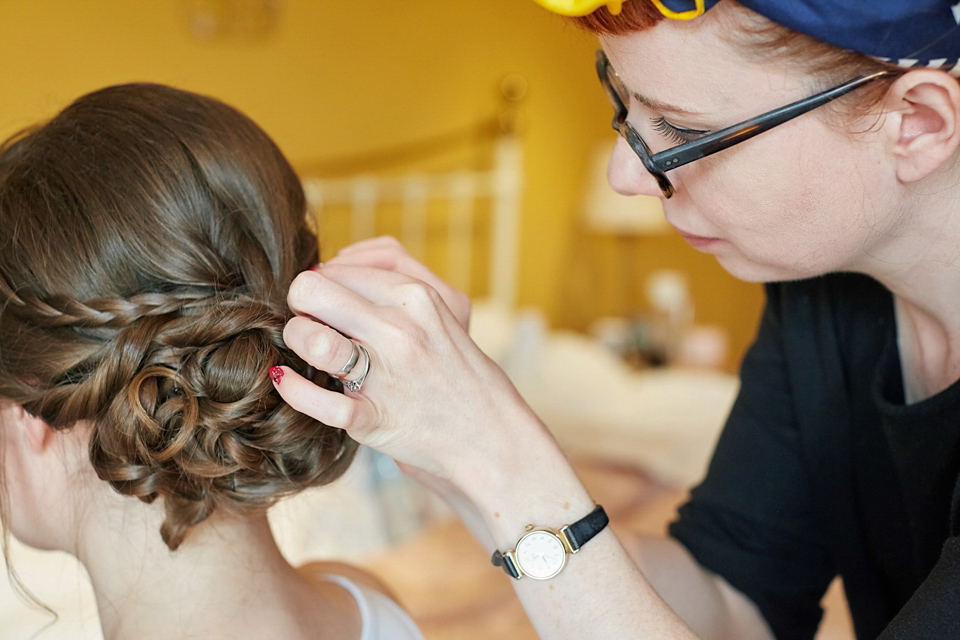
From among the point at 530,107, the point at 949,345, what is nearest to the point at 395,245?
the point at 949,345

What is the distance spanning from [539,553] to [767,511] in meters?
0.43

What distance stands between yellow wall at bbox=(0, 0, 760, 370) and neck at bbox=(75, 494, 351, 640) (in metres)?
0.57

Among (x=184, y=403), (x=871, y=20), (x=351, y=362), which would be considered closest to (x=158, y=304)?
(x=184, y=403)

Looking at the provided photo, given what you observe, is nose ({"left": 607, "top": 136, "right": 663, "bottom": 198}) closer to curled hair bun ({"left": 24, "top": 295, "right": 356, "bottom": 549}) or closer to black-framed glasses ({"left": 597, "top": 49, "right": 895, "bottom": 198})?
black-framed glasses ({"left": 597, "top": 49, "right": 895, "bottom": 198})

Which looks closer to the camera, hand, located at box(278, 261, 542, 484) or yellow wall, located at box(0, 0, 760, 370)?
hand, located at box(278, 261, 542, 484)

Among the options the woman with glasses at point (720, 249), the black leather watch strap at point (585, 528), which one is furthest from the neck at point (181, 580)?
the black leather watch strap at point (585, 528)

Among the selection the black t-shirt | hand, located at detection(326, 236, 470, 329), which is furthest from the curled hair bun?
the black t-shirt

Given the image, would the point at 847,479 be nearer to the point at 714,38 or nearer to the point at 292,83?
the point at 714,38

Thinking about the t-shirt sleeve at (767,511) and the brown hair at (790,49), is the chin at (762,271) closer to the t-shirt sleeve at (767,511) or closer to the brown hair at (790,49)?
the brown hair at (790,49)

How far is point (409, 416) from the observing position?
2.12ft

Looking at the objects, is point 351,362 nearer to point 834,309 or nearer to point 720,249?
point 720,249

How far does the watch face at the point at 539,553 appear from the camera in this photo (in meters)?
0.67

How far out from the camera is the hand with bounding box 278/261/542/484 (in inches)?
23.8

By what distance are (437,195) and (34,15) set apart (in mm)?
1440
